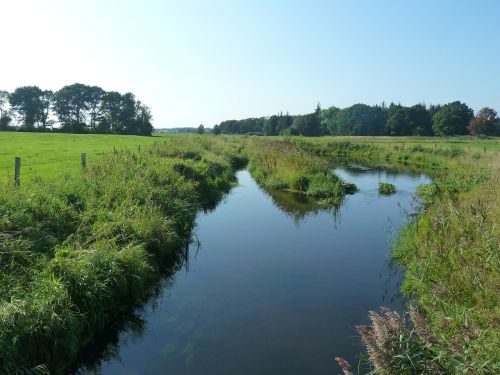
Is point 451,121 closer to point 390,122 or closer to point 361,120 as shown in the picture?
point 390,122

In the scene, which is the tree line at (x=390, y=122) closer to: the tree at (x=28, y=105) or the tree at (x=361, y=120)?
the tree at (x=361, y=120)

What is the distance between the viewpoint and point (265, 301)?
28.3 feet

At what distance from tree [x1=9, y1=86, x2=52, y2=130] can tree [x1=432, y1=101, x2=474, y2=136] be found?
314ft

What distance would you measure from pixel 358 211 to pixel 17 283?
1459 cm

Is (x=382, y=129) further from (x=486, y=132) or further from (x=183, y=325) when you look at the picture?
(x=183, y=325)

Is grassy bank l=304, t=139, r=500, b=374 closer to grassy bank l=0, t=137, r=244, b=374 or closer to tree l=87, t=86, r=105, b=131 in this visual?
grassy bank l=0, t=137, r=244, b=374

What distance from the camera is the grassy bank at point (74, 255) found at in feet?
18.6

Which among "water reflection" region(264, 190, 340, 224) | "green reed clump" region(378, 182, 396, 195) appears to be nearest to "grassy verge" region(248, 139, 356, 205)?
"water reflection" region(264, 190, 340, 224)

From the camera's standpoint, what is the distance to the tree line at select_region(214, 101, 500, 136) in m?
88.9

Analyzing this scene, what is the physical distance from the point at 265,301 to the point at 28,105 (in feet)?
323

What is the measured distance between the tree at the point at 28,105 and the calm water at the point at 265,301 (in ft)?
Result: 296

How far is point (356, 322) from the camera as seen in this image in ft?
24.8

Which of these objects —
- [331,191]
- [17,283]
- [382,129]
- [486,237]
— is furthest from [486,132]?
[17,283]

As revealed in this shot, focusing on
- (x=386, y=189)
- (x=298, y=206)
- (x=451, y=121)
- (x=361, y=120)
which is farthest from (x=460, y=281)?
(x=361, y=120)
